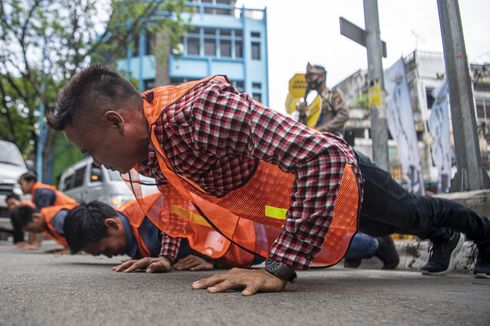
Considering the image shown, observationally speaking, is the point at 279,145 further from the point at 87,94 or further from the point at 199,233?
the point at 199,233

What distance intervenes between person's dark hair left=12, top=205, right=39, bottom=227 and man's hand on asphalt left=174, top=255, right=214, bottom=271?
11.2 feet

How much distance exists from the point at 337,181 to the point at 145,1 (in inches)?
449

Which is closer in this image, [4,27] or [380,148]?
[380,148]

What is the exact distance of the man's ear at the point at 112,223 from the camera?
2.98 m

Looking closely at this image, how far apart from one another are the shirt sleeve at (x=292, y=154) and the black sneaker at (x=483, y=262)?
1.27m

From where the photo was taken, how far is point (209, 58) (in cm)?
1895

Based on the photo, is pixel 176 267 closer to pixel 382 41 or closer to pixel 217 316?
pixel 217 316

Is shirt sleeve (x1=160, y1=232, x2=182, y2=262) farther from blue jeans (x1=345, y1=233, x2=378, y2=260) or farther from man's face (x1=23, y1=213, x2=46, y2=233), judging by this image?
man's face (x1=23, y1=213, x2=46, y2=233)

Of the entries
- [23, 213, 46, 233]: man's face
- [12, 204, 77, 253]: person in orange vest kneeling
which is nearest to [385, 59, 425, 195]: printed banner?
[12, 204, 77, 253]: person in orange vest kneeling

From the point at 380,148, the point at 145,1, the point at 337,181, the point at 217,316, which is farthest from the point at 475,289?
the point at 145,1

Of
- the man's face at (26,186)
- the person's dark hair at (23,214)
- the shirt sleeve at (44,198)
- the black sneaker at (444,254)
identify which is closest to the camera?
the black sneaker at (444,254)

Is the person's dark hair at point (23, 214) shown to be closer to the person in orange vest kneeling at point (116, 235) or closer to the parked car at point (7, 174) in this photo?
the parked car at point (7, 174)

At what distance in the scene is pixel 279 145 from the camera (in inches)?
59.9

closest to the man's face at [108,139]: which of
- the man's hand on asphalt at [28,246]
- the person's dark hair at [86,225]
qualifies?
the person's dark hair at [86,225]
